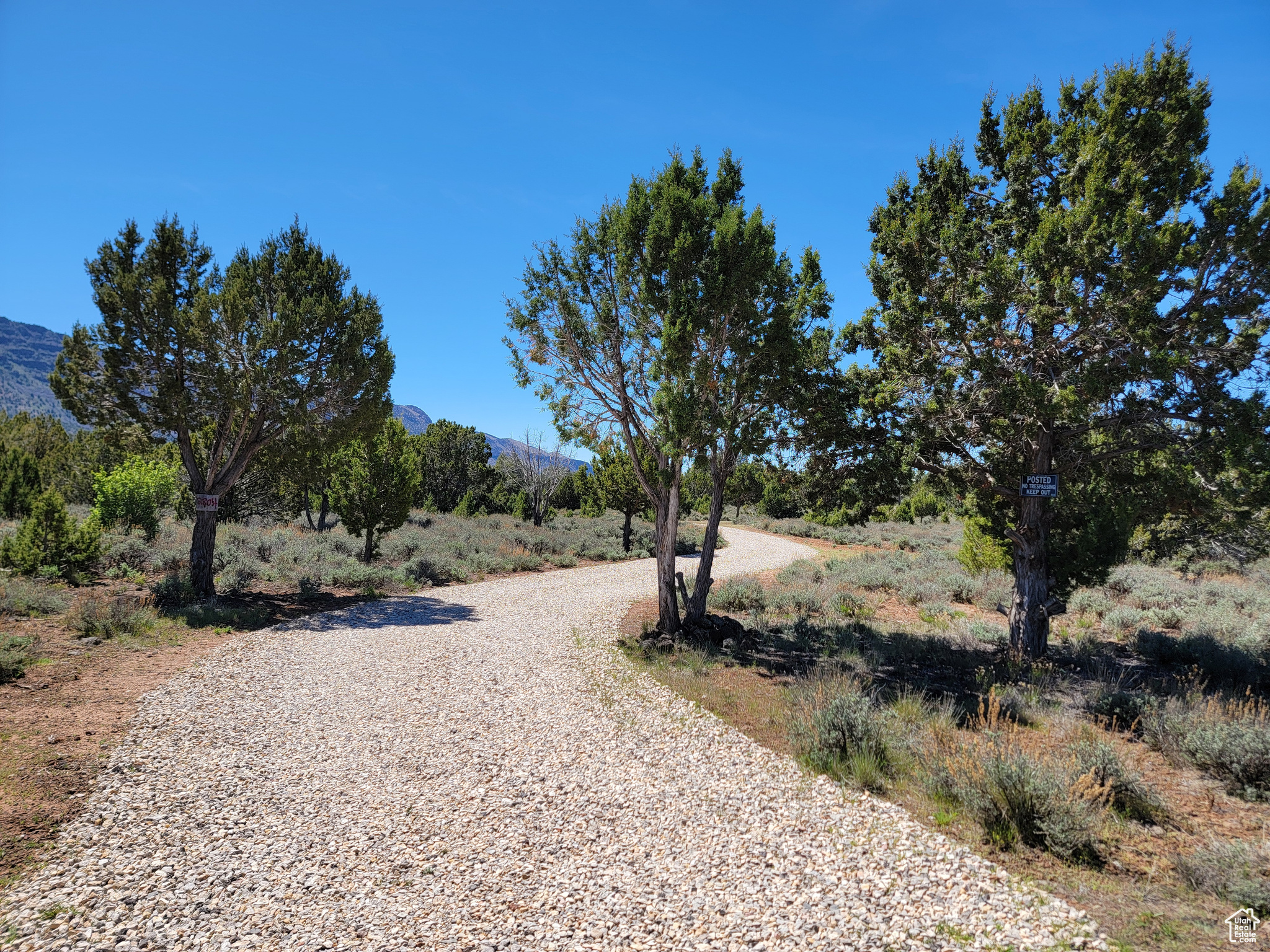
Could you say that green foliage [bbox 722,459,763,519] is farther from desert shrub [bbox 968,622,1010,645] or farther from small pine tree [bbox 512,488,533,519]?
small pine tree [bbox 512,488,533,519]

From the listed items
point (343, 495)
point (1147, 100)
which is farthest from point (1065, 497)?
point (343, 495)

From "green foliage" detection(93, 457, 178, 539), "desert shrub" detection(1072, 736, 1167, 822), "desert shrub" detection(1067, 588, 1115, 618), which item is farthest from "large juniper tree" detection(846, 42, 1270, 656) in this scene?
"green foliage" detection(93, 457, 178, 539)

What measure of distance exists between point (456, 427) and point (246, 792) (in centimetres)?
4764

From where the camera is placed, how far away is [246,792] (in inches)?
208

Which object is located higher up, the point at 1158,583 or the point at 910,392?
the point at 910,392

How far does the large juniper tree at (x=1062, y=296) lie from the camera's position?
715 centimetres

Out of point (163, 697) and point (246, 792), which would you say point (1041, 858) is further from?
point (163, 697)

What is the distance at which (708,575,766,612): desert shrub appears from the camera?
616 inches

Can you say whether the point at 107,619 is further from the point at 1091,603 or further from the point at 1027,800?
the point at 1091,603

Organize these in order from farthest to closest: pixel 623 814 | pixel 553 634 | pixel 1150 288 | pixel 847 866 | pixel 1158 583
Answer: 1. pixel 1158 583
2. pixel 553 634
3. pixel 1150 288
4. pixel 623 814
5. pixel 847 866

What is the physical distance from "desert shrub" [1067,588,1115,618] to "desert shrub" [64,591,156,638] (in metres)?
21.3

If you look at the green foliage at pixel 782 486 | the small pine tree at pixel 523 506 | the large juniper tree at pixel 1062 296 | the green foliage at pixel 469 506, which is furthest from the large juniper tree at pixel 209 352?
the small pine tree at pixel 523 506

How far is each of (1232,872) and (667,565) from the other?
8277 millimetres

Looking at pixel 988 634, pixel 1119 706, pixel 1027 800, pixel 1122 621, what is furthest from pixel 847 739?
pixel 1122 621
